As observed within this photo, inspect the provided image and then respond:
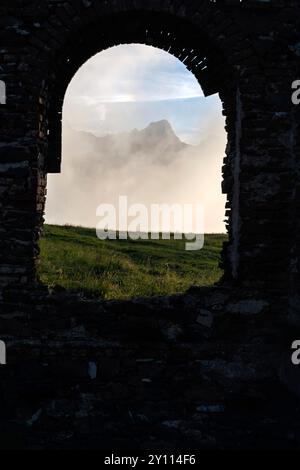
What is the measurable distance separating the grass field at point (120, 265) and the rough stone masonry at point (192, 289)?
235cm

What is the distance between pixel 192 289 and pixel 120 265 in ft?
21.6

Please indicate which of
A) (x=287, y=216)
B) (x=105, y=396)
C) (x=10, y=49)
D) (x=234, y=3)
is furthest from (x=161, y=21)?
(x=105, y=396)

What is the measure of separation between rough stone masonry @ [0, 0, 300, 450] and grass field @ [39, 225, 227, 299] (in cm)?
235

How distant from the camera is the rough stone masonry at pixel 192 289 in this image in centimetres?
488

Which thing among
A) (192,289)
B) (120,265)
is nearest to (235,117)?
(192,289)

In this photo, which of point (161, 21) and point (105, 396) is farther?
point (161, 21)

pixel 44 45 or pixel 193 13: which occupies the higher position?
pixel 193 13

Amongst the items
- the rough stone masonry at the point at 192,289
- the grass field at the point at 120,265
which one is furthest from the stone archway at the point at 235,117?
the grass field at the point at 120,265

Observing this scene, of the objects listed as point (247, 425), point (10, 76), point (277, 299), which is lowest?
point (247, 425)

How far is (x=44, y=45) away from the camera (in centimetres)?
500

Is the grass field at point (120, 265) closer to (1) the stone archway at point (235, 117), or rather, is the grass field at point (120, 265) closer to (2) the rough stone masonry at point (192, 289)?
(2) the rough stone masonry at point (192, 289)
